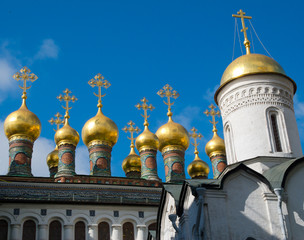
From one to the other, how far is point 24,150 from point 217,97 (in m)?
10.3

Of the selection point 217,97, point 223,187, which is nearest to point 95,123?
point 217,97

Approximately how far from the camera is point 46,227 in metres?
18.1

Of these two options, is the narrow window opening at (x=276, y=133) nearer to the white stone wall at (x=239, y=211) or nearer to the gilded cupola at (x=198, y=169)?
the white stone wall at (x=239, y=211)

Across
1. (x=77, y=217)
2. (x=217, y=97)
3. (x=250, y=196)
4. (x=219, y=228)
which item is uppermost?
(x=217, y=97)

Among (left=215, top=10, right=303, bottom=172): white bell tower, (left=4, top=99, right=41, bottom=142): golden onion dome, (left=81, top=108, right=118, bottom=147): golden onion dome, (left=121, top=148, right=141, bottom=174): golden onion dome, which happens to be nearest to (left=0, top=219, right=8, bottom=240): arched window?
(left=4, top=99, right=41, bottom=142): golden onion dome

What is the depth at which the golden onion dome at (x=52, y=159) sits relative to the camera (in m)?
26.2

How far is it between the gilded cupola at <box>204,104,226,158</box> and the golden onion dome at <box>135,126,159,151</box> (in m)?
3.79

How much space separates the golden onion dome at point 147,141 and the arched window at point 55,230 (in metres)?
7.54

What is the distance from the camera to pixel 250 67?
16000 millimetres

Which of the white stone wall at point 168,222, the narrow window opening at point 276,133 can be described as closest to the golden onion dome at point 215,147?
the narrow window opening at point 276,133

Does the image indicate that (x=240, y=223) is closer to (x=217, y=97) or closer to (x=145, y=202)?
(x=217, y=97)

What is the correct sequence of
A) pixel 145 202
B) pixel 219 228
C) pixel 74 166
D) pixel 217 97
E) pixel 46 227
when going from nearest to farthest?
pixel 219 228, pixel 217 97, pixel 46 227, pixel 145 202, pixel 74 166

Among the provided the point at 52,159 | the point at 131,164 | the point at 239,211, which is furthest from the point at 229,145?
the point at 52,159

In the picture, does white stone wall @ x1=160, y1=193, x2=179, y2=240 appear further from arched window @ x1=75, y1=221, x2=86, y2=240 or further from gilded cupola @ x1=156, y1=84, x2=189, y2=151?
gilded cupola @ x1=156, y1=84, x2=189, y2=151
